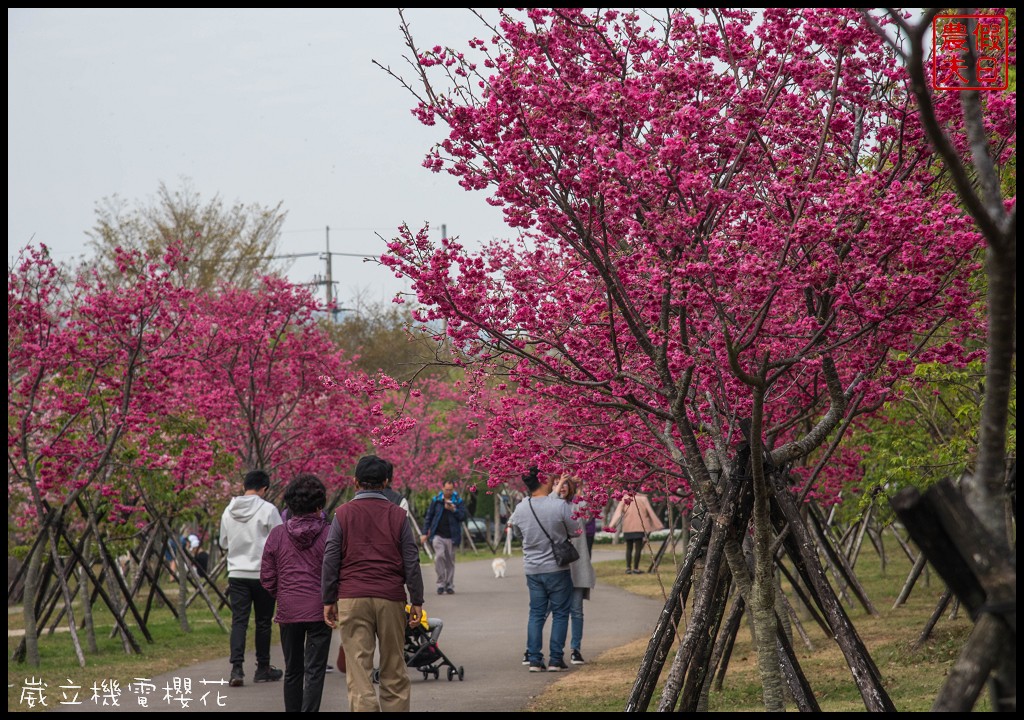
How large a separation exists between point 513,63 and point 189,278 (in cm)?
2478

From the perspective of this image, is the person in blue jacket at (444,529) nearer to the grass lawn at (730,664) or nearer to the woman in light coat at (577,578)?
the grass lawn at (730,664)

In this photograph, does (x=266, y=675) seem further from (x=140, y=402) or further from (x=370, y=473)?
(x=140, y=402)

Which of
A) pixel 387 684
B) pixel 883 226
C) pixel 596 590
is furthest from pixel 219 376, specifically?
pixel 883 226

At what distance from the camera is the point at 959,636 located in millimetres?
11586

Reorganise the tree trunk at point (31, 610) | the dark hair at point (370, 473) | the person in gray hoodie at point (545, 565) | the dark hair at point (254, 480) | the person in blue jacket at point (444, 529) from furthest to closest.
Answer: the person in blue jacket at point (444, 529) → the tree trunk at point (31, 610) → the person in gray hoodie at point (545, 565) → the dark hair at point (254, 480) → the dark hair at point (370, 473)

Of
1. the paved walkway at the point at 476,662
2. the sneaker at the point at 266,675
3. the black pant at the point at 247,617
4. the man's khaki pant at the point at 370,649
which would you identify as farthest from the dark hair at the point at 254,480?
the man's khaki pant at the point at 370,649

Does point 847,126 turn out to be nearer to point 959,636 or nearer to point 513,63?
point 513,63

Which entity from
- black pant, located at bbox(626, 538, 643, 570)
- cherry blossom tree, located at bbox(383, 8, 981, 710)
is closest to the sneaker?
cherry blossom tree, located at bbox(383, 8, 981, 710)

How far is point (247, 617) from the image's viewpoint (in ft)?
37.4

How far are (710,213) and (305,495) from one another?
158 inches

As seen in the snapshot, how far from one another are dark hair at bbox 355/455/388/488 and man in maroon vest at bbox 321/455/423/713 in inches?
5.5

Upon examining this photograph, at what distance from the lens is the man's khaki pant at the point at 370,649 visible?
820 cm

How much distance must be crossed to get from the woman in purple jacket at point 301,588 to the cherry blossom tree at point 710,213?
241 centimetres

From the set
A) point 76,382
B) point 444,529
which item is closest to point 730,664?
point 76,382
